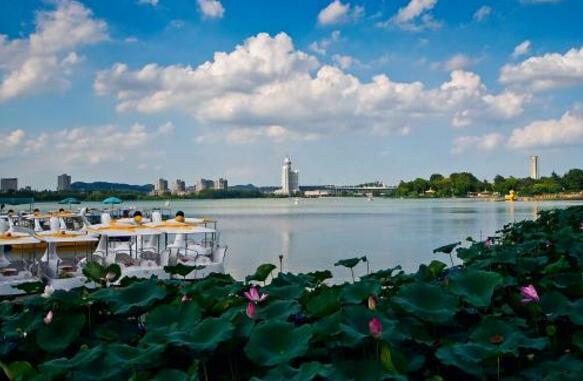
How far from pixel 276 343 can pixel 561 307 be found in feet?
4.24

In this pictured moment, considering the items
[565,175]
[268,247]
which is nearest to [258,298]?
[268,247]

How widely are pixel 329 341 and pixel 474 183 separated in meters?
197

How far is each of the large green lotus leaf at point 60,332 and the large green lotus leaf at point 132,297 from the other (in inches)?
5.8

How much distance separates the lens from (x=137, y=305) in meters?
2.69

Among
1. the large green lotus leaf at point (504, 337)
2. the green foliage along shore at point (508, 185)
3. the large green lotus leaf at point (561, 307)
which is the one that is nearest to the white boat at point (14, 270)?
the large green lotus leaf at point (561, 307)

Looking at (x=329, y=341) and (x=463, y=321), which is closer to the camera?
(x=329, y=341)

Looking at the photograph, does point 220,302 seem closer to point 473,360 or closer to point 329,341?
point 329,341

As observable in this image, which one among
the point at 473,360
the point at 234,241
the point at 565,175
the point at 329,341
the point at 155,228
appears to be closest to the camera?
the point at 473,360

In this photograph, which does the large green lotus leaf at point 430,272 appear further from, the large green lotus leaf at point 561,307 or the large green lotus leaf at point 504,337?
the large green lotus leaf at point 504,337

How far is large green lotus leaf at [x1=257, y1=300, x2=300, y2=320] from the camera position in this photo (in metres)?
2.51

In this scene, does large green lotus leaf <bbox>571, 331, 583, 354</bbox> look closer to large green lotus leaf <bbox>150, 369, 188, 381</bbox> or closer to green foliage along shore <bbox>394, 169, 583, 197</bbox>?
large green lotus leaf <bbox>150, 369, 188, 381</bbox>

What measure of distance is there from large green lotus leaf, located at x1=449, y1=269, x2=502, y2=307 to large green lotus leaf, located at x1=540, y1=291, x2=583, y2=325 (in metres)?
→ 0.21

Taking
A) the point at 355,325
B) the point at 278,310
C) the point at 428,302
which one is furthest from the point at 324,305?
the point at 428,302

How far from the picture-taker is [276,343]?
213 centimetres
